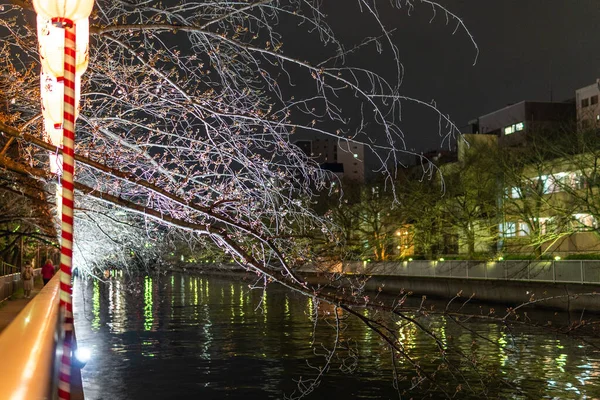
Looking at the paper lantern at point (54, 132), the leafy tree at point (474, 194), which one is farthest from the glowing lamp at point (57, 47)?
the leafy tree at point (474, 194)

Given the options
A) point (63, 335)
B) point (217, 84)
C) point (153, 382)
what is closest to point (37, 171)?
point (217, 84)

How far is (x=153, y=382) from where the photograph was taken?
15.6 m

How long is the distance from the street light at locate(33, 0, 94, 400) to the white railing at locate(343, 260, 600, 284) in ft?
57.2

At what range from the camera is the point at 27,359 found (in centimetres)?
332

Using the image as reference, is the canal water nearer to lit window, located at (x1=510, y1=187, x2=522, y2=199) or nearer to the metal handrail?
the metal handrail

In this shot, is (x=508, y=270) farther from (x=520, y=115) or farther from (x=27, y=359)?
(x=520, y=115)

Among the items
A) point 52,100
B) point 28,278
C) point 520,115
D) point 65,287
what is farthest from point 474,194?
point 65,287

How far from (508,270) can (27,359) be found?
113 ft

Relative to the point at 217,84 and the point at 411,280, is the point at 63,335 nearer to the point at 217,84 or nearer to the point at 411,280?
the point at 217,84

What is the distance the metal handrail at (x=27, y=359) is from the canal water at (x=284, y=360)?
→ 4.30 meters

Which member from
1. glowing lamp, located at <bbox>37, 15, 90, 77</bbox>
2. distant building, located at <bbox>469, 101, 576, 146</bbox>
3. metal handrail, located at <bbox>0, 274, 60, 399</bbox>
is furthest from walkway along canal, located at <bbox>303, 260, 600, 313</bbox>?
distant building, located at <bbox>469, 101, 576, 146</bbox>

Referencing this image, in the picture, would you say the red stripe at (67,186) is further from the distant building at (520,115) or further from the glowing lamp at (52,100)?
the distant building at (520,115)

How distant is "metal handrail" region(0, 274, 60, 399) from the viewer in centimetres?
271

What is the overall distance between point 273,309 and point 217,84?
26.9 metres
